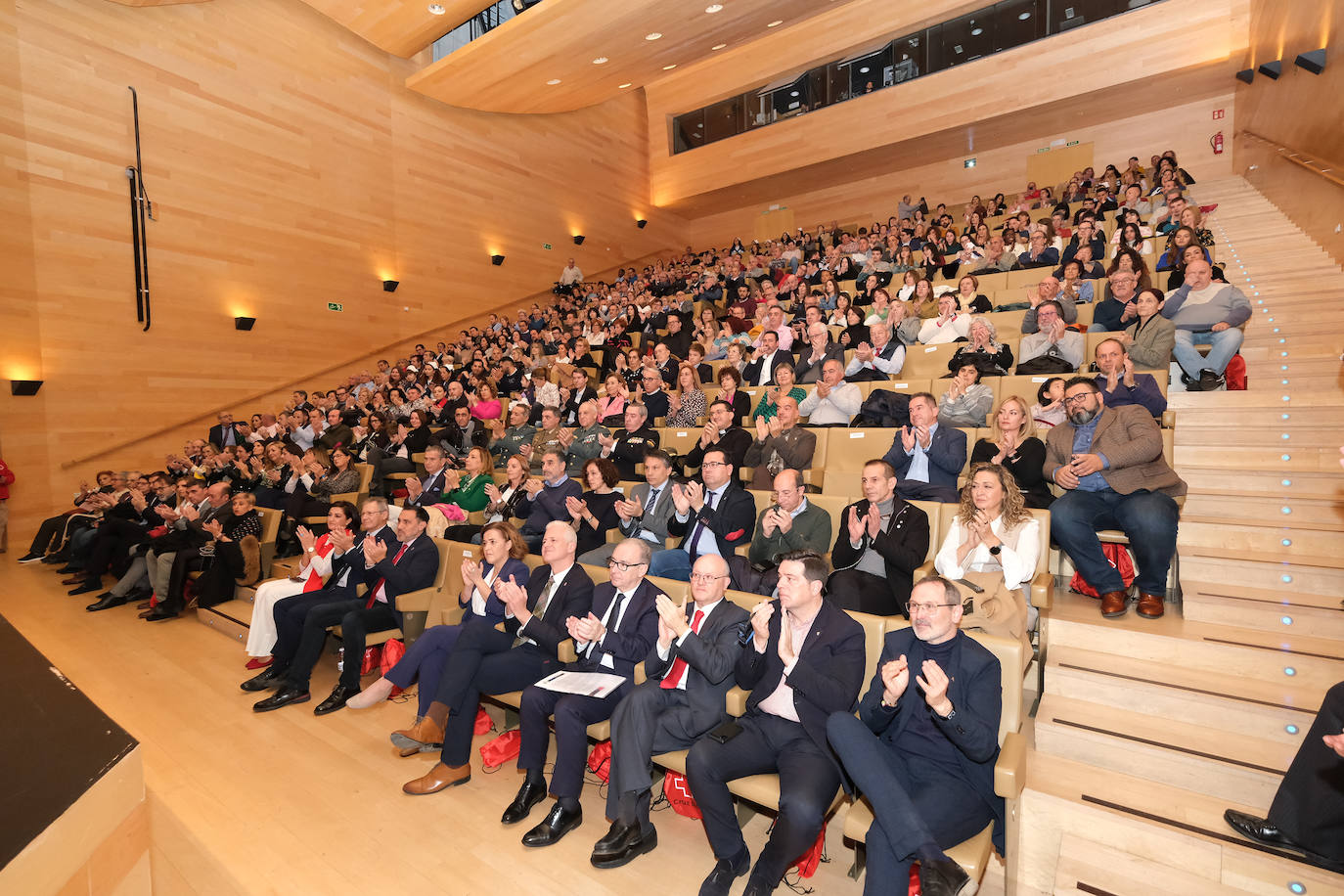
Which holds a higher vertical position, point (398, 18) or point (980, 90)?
point (398, 18)

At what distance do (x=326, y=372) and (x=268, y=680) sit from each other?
5.95m

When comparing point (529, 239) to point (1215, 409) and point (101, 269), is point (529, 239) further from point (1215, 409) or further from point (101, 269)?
point (1215, 409)

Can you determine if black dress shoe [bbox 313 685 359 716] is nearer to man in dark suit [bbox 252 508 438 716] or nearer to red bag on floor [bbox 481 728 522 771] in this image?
man in dark suit [bbox 252 508 438 716]

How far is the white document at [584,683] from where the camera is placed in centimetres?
227

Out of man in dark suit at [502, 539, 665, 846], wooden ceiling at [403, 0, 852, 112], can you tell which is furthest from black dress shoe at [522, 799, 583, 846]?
wooden ceiling at [403, 0, 852, 112]

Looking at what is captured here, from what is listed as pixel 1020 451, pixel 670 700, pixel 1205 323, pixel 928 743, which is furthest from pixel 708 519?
pixel 1205 323

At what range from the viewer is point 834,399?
4.08 m

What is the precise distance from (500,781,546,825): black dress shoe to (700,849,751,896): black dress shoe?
681 millimetres

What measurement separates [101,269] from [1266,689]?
911 centimetres

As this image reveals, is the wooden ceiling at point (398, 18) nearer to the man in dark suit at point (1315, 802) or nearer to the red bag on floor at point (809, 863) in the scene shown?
the red bag on floor at point (809, 863)

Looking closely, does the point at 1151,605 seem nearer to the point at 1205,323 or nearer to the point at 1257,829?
the point at 1257,829

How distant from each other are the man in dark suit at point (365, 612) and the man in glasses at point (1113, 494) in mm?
2877

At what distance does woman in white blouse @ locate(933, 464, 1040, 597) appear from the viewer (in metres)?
2.33

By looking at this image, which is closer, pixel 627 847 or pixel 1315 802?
pixel 1315 802
